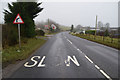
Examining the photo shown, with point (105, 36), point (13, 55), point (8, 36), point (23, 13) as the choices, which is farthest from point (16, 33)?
point (105, 36)

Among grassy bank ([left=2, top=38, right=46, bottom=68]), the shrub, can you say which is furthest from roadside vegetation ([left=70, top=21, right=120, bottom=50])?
the shrub

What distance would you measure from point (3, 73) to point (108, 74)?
15.2ft

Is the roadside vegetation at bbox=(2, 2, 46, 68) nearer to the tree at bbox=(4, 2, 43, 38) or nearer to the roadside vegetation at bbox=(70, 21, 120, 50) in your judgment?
the tree at bbox=(4, 2, 43, 38)

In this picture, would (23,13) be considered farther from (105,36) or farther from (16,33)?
(105,36)

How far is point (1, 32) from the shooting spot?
10.3 m

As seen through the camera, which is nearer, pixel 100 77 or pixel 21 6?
pixel 100 77

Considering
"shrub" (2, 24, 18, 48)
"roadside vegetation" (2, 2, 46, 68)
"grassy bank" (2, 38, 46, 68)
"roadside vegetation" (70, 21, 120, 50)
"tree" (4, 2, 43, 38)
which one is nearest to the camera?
"grassy bank" (2, 38, 46, 68)

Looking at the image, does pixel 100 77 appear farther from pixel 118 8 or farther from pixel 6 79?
pixel 118 8

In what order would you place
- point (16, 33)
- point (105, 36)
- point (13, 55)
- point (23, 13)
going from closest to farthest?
point (13, 55) < point (16, 33) < point (23, 13) < point (105, 36)

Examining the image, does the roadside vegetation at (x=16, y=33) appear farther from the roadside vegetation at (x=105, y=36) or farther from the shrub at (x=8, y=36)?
the roadside vegetation at (x=105, y=36)

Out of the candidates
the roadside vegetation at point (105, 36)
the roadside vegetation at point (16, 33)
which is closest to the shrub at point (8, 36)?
the roadside vegetation at point (16, 33)

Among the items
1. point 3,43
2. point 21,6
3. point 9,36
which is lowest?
point 3,43

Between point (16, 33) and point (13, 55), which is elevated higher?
point (16, 33)

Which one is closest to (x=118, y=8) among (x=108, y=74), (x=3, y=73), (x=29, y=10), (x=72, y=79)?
(x=29, y=10)
